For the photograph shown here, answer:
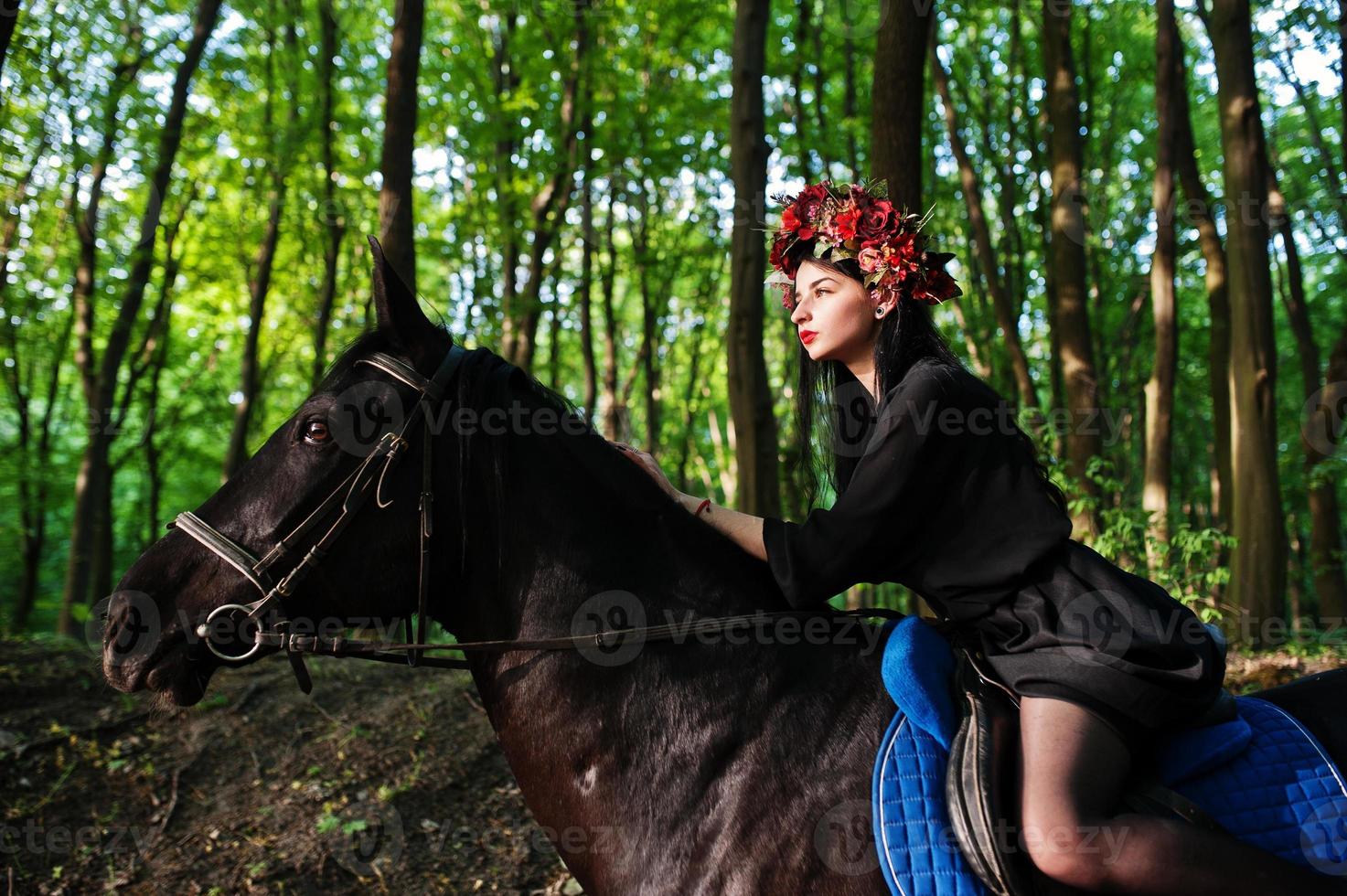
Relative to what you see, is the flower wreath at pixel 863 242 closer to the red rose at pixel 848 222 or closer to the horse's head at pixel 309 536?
the red rose at pixel 848 222

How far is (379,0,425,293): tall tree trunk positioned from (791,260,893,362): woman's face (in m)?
3.47

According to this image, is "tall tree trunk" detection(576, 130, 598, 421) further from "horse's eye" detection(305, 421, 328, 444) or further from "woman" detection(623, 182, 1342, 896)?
"horse's eye" detection(305, 421, 328, 444)

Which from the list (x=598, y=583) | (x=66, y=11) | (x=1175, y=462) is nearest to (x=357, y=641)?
(x=598, y=583)

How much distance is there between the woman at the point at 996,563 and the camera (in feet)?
6.42

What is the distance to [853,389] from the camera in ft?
8.93

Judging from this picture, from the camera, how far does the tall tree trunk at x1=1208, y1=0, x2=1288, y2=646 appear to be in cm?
802

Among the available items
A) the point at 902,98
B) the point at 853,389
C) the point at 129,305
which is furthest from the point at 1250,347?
the point at 129,305

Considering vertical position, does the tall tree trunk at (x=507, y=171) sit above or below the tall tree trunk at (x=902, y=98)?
above

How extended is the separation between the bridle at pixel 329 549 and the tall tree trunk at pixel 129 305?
8969mm

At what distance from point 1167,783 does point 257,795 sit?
492 centimetres

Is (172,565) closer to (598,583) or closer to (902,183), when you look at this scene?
(598,583)

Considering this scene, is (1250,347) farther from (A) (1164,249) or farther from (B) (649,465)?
(B) (649,465)

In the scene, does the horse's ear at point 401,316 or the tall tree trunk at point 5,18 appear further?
the tall tree trunk at point 5,18

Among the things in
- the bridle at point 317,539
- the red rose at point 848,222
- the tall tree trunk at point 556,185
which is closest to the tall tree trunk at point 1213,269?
the tall tree trunk at point 556,185
